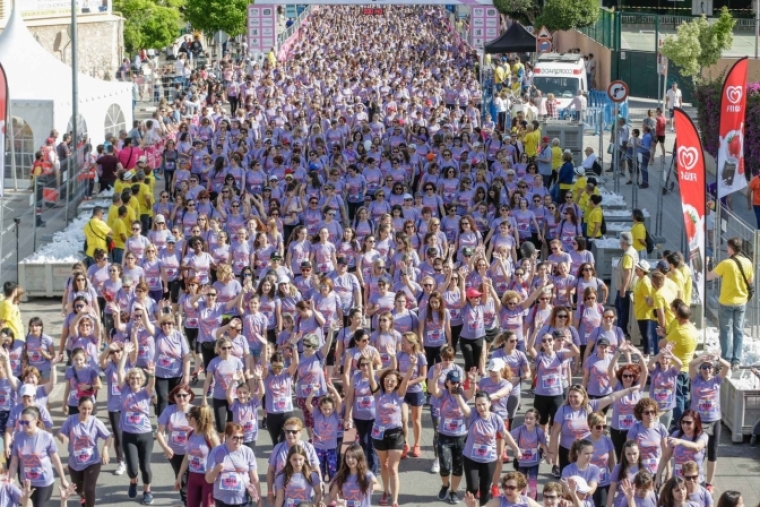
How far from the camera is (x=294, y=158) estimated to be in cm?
2241

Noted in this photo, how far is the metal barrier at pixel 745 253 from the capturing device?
55.6ft

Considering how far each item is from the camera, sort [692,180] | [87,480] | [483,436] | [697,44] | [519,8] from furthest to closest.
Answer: [519,8]
[697,44]
[692,180]
[87,480]
[483,436]

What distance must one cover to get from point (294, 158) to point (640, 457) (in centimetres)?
1152

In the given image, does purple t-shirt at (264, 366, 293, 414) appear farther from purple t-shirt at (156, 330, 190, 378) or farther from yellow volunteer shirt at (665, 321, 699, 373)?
yellow volunteer shirt at (665, 321, 699, 373)

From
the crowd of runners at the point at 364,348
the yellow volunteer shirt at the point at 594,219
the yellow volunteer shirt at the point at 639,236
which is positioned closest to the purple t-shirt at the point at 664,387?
the crowd of runners at the point at 364,348

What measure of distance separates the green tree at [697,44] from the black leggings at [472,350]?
2317 cm

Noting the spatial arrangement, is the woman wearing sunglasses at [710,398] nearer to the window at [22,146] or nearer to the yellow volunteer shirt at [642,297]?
the yellow volunteer shirt at [642,297]

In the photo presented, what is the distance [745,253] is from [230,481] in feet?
30.7

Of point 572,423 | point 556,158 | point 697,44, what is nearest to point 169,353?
point 572,423

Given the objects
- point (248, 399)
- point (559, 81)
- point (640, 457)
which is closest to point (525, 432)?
point (640, 457)

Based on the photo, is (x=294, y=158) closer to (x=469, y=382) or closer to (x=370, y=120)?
(x=370, y=120)

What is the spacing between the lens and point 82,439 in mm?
12203

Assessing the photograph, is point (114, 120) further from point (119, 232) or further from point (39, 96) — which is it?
point (119, 232)

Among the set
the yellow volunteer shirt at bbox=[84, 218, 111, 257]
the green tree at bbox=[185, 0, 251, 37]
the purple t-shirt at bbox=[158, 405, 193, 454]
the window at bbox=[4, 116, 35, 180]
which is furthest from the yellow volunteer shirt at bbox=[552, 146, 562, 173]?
the green tree at bbox=[185, 0, 251, 37]
